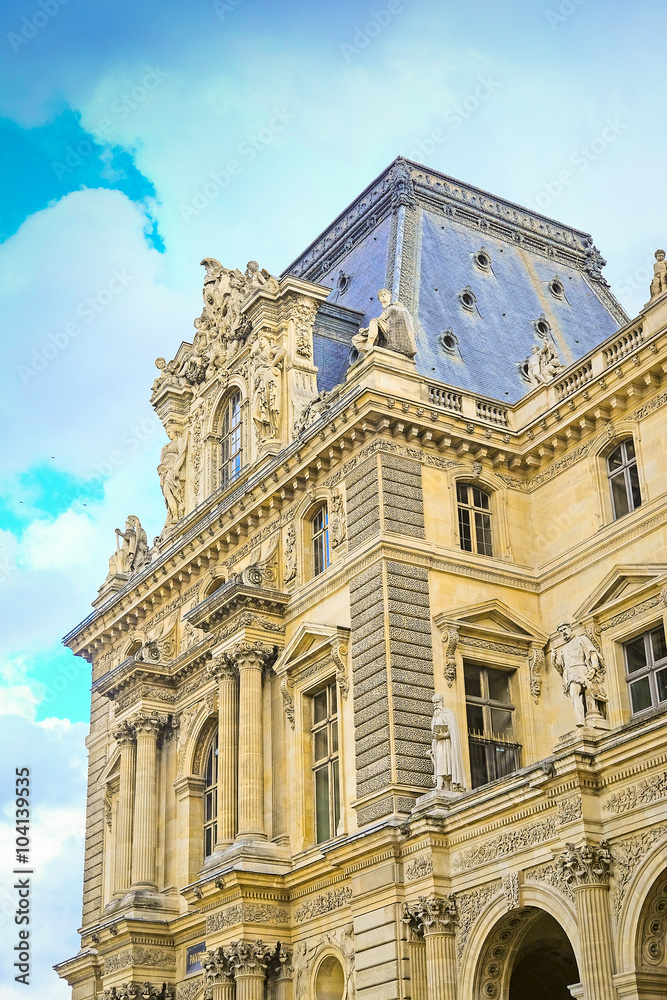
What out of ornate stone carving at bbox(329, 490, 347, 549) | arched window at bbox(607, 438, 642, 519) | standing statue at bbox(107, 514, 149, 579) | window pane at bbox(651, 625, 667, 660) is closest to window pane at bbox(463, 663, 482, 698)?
window pane at bbox(651, 625, 667, 660)

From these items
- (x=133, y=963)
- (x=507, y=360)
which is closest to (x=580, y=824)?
(x=133, y=963)

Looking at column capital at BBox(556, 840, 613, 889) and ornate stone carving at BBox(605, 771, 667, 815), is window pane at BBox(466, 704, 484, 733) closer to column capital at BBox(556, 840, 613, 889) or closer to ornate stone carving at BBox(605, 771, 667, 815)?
ornate stone carving at BBox(605, 771, 667, 815)

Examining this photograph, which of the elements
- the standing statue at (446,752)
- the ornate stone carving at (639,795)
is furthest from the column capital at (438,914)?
the ornate stone carving at (639,795)

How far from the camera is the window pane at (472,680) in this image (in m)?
32.3

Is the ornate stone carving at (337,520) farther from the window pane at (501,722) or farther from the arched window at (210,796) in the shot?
the arched window at (210,796)

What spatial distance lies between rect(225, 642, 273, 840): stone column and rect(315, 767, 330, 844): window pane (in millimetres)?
1483

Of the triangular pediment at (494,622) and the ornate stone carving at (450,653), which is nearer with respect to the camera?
the ornate stone carving at (450,653)

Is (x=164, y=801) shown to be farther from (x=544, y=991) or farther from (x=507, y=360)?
(x=507, y=360)

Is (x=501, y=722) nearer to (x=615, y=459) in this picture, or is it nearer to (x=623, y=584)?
(x=623, y=584)

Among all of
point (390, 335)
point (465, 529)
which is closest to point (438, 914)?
point (465, 529)

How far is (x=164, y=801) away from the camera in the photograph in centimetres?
3938

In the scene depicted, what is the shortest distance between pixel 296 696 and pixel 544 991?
926cm

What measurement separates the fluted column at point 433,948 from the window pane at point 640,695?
6.63 meters

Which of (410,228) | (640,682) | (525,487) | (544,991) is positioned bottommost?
(544,991)
